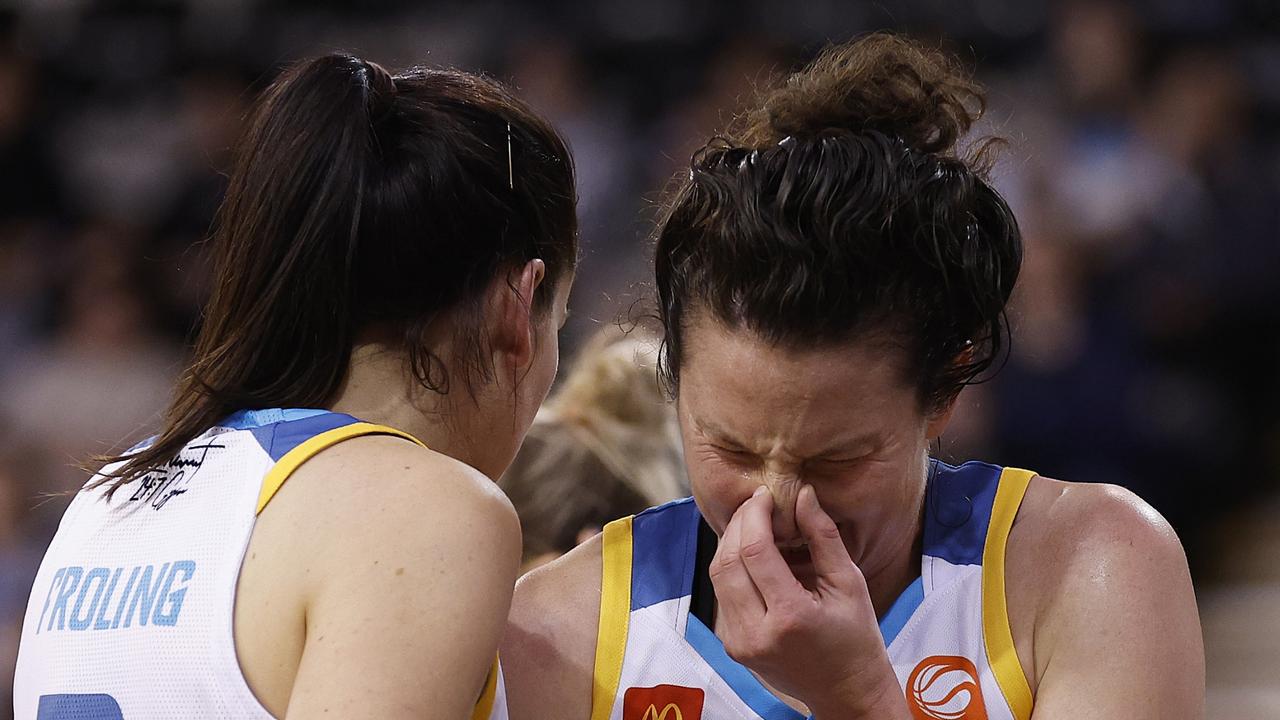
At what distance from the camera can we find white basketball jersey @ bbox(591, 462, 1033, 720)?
5.76 feet

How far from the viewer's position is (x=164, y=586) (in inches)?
57.6

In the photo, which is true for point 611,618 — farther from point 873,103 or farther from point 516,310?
point 873,103

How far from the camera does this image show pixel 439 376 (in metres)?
1.69

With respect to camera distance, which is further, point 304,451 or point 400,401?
point 400,401

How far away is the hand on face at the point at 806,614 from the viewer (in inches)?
62.9

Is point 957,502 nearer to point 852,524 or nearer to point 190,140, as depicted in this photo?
point 852,524

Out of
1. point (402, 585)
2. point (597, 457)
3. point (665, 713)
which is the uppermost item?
point (402, 585)

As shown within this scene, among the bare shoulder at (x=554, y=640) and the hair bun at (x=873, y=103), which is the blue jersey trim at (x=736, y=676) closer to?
the bare shoulder at (x=554, y=640)

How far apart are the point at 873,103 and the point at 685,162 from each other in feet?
13.0

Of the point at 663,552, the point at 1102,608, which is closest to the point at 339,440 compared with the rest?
the point at 663,552

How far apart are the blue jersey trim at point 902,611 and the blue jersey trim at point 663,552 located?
0.27 metres

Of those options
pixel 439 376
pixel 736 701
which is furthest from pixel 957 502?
pixel 439 376

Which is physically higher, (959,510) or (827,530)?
(827,530)

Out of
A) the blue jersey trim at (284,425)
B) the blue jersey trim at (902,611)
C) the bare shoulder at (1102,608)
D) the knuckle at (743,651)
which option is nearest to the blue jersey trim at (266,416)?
the blue jersey trim at (284,425)
